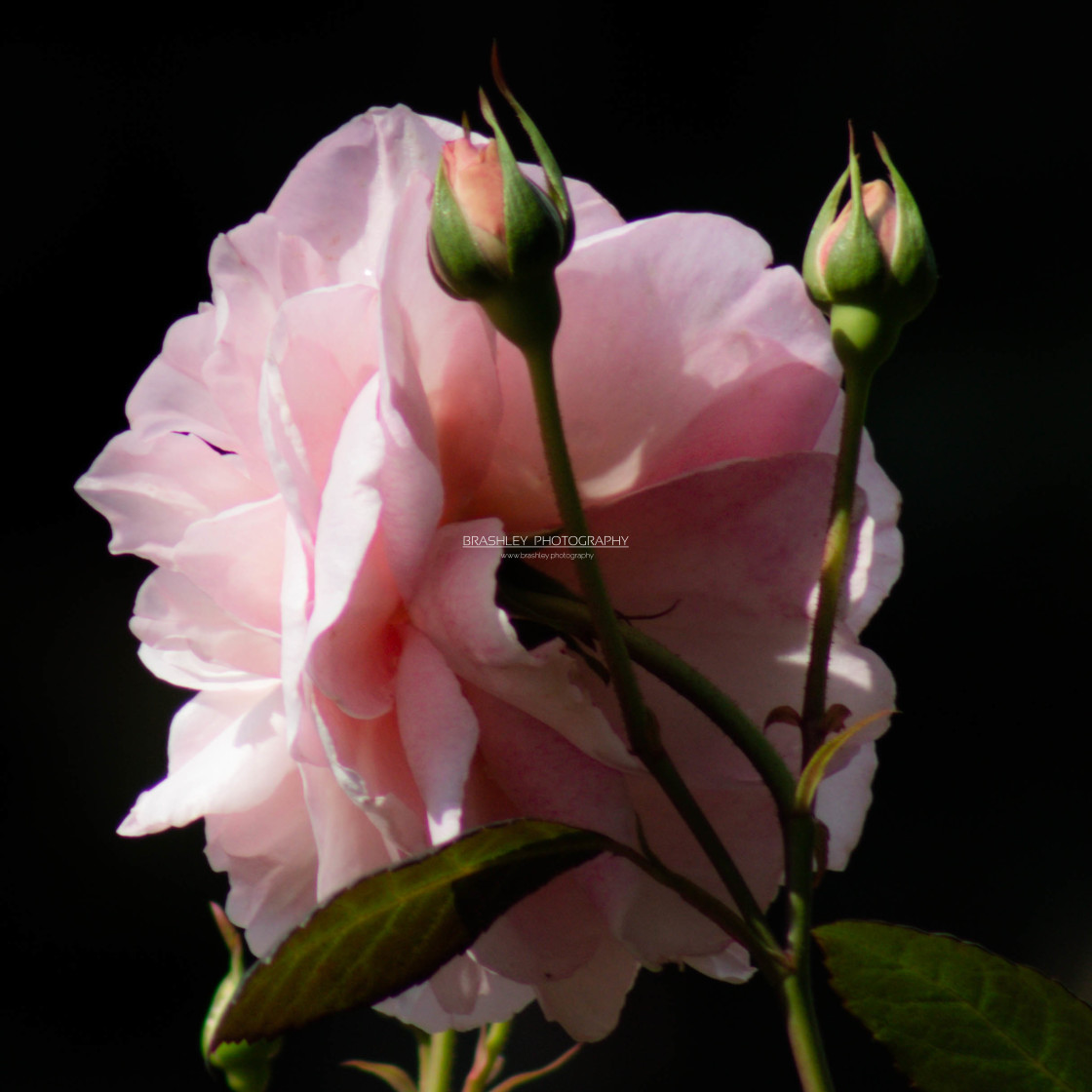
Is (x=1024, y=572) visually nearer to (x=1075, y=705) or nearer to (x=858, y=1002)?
(x=1075, y=705)

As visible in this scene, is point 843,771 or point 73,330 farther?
point 73,330

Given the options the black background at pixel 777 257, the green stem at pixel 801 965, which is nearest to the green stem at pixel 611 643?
the green stem at pixel 801 965

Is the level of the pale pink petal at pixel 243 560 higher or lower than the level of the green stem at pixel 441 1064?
higher

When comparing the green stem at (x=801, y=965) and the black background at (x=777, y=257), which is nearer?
the green stem at (x=801, y=965)

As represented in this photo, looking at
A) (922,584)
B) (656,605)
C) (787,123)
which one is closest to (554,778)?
(656,605)

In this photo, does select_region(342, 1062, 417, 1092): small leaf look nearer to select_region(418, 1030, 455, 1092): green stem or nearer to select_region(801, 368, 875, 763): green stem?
select_region(418, 1030, 455, 1092): green stem

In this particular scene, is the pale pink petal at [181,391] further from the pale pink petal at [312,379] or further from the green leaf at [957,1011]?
the green leaf at [957,1011]
